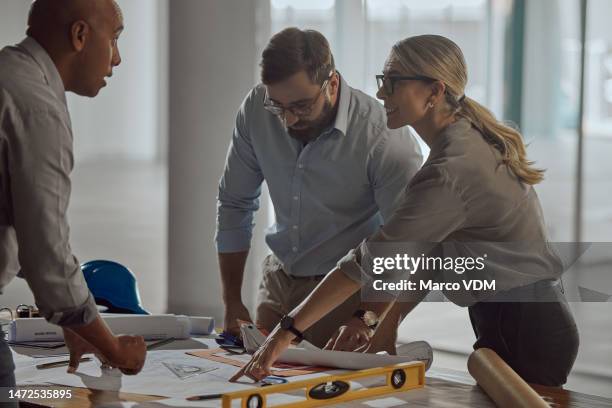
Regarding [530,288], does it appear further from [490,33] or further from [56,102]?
[490,33]

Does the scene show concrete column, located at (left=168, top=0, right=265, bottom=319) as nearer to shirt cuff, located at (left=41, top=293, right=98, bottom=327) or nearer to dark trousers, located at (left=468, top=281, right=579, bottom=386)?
dark trousers, located at (left=468, top=281, right=579, bottom=386)

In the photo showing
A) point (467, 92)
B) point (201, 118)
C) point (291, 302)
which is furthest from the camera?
point (201, 118)

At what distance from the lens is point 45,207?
163 centimetres

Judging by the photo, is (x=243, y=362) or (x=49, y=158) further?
(x=243, y=362)

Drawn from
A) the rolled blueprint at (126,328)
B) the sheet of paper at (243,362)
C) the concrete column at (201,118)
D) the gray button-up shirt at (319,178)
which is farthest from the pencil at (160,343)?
the concrete column at (201,118)

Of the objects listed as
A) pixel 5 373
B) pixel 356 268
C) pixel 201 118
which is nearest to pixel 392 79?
pixel 356 268

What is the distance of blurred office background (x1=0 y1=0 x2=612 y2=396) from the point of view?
493cm

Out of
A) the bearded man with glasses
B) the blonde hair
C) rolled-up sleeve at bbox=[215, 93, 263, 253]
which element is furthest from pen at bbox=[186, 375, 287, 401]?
rolled-up sleeve at bbox=[215, 93, 263, 253]

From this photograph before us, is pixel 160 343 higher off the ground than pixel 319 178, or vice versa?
pixel 319 178

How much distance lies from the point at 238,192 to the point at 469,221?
0.90m

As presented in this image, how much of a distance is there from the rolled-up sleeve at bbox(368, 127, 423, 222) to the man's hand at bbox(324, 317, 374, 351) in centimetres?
43

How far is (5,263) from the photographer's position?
1.69 metres

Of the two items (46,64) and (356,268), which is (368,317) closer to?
(356,268)

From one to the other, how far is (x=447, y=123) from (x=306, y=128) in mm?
563
